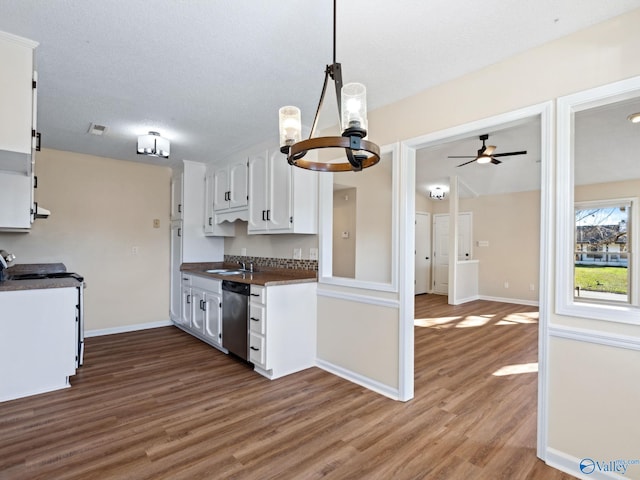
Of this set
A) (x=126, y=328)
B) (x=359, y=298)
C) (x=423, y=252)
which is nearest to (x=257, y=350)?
(x=359, y=298)

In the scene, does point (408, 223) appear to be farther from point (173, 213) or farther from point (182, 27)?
point (173, 213)

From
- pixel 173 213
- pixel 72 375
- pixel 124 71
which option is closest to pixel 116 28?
pixel 124 71

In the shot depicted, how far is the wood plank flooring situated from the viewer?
6.15 ft

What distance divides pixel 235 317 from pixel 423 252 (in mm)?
5857

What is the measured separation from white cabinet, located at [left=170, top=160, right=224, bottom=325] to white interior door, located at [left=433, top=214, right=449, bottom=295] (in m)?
5.49

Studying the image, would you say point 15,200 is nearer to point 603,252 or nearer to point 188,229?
point 188,229

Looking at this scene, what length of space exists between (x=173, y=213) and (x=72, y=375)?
2.65 meters

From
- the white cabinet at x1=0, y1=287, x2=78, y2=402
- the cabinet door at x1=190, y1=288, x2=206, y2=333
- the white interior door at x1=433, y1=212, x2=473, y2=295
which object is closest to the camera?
the white cabinet at x1=0, y1=287, x2=78, y2=402

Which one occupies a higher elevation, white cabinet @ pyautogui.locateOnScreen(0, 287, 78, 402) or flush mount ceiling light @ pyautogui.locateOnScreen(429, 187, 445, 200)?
flush mount ceiling light @ pyautogui.locateOnScreen(429, 187, 445, 200)

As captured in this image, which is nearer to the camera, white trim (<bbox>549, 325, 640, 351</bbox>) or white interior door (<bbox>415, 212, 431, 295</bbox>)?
white trim (<bbox>549, 325, 640, 351</bbox>)

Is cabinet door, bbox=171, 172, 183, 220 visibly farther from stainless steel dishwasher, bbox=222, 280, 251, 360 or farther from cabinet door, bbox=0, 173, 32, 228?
cabinet door, bbox=0, 173, 32, 228

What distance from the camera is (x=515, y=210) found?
280 inches

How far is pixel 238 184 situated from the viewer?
4207 millimetres

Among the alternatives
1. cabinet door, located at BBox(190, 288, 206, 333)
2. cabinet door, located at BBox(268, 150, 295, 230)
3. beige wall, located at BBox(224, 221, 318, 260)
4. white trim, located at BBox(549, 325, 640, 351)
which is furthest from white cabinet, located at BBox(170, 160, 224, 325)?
white trim, located at BBox(549, 325, 640, 351)
